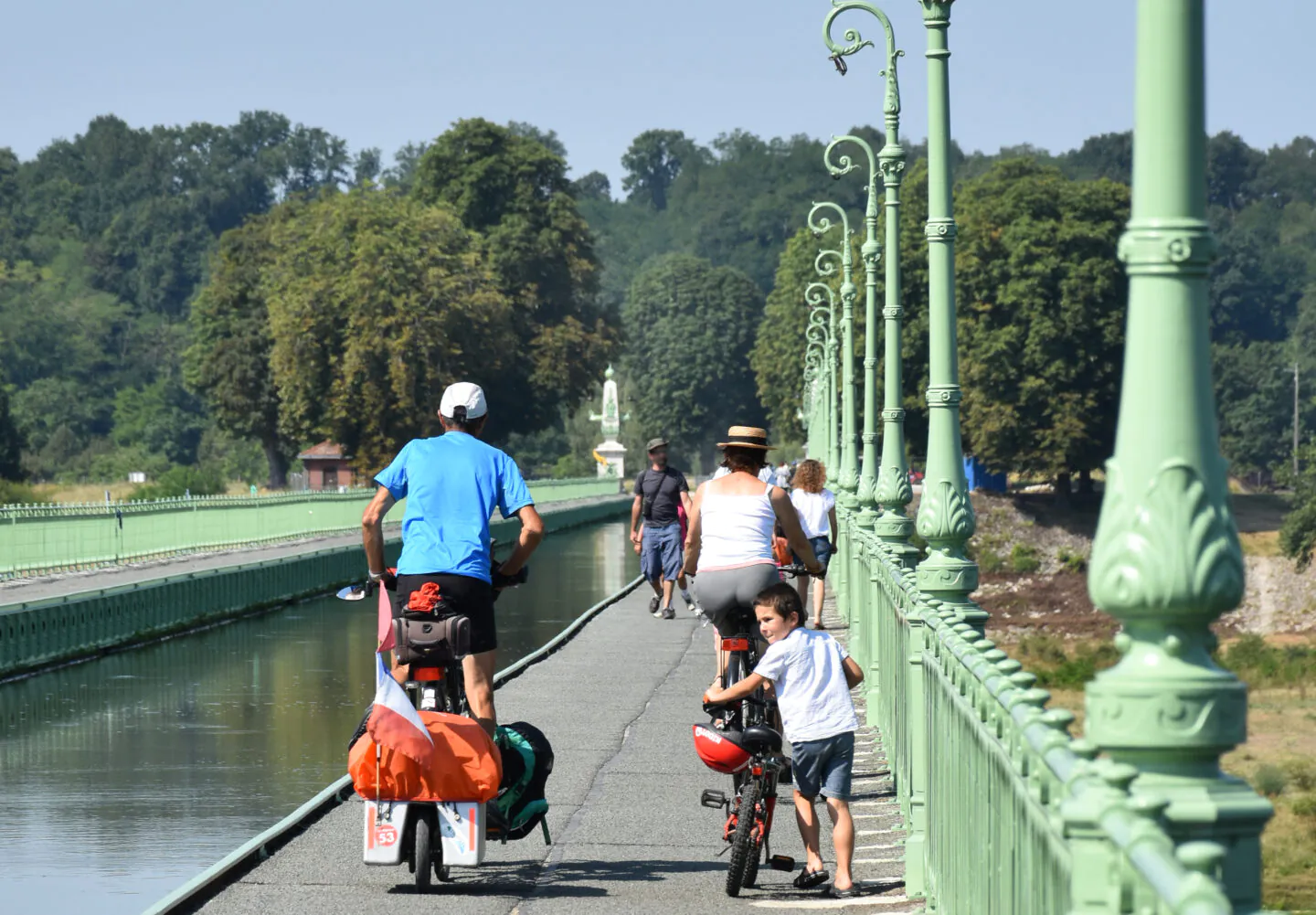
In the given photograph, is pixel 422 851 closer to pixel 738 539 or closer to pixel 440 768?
pixel 440 768

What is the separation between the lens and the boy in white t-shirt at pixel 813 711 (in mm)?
8758

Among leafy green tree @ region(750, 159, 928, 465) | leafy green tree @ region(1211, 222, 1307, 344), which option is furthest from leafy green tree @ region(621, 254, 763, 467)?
leafy green tree @ region(1211, 222, 1307, 344)

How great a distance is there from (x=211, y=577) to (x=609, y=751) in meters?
14.1

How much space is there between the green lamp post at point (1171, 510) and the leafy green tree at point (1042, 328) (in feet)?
250

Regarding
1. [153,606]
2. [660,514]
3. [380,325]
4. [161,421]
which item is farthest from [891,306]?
[161,421]

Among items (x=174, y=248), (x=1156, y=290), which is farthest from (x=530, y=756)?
(x=174, y=248)

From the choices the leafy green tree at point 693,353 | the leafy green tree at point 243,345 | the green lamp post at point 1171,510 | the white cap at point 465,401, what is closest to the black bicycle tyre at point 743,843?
the white cap at point 465,401

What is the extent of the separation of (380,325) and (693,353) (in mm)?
86464

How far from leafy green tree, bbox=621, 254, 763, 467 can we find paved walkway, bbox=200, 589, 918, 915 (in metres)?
136

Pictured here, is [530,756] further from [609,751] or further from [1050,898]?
[1050,898]

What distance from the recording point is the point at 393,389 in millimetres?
68875

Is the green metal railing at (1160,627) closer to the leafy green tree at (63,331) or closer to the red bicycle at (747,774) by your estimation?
the red bicycle at (747,774)

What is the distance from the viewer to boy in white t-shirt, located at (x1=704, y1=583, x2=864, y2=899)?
28.7 feet

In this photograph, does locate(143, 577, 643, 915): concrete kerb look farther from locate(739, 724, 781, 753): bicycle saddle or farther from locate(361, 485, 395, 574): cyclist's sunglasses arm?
locate(739, 724, 781, 753): bicycle saddle
